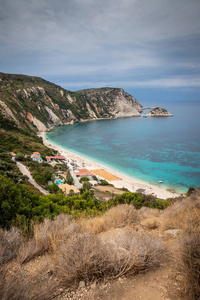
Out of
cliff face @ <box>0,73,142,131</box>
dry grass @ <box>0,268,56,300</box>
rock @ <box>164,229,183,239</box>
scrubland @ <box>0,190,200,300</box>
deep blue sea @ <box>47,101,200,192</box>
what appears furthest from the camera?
cliff face @ <box>0,73,142,131</box>

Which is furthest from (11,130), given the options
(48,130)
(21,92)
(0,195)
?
(0,195)

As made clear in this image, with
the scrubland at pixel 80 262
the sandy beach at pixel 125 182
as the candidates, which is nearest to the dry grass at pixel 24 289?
the scrubland at pixel 80 262

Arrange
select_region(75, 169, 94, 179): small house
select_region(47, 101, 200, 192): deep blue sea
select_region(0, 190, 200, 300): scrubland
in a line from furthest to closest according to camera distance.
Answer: select_region(75, 169, 94, 179): small house < select_region(47, 101, 200, 192): deep blue sea < select_region(0, 190, 200, 300): scrubland

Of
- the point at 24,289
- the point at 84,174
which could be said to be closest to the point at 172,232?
the point at 24,289

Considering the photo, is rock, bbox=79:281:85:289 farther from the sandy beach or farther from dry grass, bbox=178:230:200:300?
the sandy beach

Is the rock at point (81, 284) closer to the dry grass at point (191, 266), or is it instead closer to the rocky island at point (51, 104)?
the dry grass at point (191, 266)

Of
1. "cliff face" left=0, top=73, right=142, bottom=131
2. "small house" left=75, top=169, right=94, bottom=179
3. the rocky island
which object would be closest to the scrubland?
"small house" left=75, top=169, right=94, bottom=179

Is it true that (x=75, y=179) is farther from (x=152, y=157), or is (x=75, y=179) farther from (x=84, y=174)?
(x=152, y=157)
